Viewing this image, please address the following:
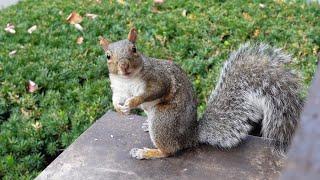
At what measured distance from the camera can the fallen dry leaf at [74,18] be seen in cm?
445

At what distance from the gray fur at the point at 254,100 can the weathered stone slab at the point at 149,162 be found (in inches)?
2.7

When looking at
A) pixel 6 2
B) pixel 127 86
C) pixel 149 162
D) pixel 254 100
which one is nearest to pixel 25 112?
pixel 149 162

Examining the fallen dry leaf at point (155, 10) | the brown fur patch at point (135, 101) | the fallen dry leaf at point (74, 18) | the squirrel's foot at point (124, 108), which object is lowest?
the fallen dry leaf at point (74, 18)

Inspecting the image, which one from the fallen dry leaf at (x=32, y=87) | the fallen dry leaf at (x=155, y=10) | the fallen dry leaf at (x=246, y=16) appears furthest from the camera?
the fallen dry leaf at (x=155, y=10)

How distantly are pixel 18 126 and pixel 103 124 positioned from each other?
29.8 inches

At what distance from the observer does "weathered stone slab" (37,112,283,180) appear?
6.18 feet

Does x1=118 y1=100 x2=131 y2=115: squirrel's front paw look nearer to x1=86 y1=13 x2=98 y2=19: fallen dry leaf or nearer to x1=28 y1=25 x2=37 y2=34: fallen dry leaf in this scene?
x1=28 y1=25 x2=37 y2=34: fallen dry leaf

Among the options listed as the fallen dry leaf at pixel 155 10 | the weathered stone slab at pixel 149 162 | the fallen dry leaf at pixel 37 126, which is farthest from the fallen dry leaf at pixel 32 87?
the fallen dry leaf at pixel 155 10

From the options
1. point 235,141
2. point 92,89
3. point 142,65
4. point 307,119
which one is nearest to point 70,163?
point 142,65

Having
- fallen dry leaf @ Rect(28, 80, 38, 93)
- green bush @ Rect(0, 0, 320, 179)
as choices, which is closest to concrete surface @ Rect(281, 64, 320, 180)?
green bush @ Rect(0, 0, 320, 179)

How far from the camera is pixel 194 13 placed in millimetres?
4562

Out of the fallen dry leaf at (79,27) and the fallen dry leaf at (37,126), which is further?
the fallen dry leaf at (79,27)

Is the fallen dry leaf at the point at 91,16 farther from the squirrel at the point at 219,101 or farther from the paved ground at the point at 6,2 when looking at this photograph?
the squirrel at the point at 219,101

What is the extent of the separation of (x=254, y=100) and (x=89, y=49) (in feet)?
7.14
